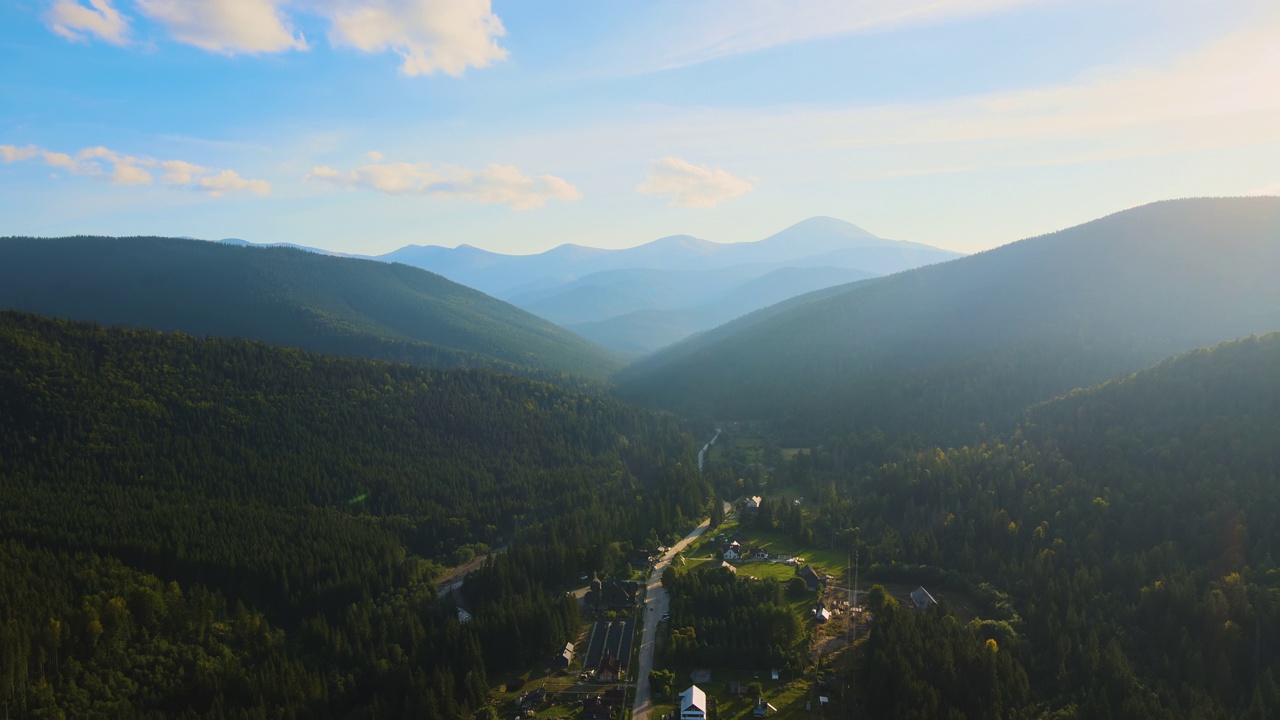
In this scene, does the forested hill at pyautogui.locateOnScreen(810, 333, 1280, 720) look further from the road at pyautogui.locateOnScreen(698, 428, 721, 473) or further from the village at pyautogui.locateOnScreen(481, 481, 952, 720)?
the road at pyautogui.locateOnScreen(698, 428, 721, 473)

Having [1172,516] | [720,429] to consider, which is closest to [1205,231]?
[720,429]

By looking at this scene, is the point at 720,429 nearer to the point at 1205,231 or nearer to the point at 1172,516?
the point at 1172,516

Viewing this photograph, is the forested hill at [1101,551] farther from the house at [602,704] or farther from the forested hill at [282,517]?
the forested hill at [282,517]

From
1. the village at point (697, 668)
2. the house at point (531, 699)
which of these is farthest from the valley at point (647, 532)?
the village at point (697, 668)

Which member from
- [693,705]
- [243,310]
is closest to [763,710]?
[693,705]

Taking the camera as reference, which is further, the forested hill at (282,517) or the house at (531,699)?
the forested hill at (282,517)
